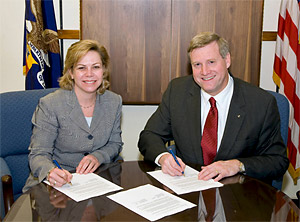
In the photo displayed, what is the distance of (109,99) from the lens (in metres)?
2.65

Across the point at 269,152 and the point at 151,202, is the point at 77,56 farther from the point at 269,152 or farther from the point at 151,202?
the point at 269,152

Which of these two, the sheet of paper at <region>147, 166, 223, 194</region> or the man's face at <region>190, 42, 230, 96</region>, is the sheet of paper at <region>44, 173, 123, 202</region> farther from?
the man's face at <region>190, 42, 230, 96</region>

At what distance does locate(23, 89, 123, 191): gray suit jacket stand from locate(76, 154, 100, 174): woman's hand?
10 cm

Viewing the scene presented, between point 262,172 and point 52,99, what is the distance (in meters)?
1.43

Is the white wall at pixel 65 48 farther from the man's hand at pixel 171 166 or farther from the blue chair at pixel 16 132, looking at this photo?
the man's hand at pixel 171 166

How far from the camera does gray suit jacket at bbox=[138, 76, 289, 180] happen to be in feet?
7.35

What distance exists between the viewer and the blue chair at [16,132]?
2.61 metres

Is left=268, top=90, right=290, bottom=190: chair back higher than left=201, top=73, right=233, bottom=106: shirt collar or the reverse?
the reverse

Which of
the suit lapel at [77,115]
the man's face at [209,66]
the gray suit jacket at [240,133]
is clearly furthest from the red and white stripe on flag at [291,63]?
the suit lapel at [77,115]

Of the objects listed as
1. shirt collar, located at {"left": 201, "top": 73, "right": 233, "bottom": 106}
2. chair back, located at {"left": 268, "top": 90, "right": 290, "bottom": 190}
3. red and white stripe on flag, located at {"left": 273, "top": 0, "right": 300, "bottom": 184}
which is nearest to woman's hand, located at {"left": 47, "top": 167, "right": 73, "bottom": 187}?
shirt collar, located at {"left": 201, "top": 73, "right": 233, "bottom": 106}

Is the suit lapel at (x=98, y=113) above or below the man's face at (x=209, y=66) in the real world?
below

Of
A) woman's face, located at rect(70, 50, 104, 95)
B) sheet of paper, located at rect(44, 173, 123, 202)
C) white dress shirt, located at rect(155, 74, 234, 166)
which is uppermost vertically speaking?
woman's face, located at rect(70, 50, 104, 95)

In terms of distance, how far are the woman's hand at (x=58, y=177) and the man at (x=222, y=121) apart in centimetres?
58

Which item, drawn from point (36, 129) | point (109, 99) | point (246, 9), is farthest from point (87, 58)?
point (246, 9)
